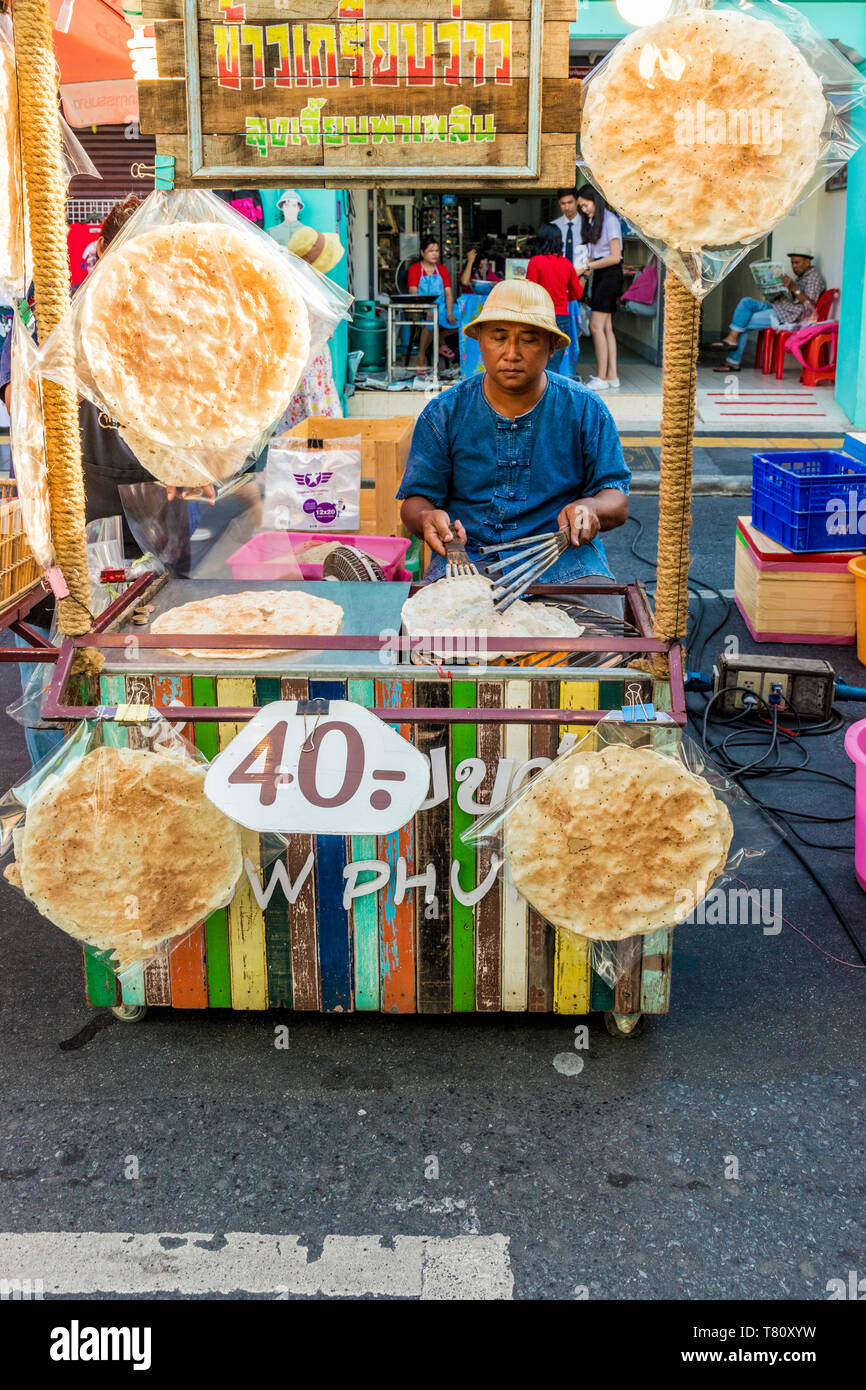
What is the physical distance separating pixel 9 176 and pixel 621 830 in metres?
1.89

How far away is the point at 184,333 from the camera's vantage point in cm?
238

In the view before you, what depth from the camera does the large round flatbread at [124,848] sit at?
267 cm

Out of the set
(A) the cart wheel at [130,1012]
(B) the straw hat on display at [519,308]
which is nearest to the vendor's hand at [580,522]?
(B) the straw hat on display at [519,308]

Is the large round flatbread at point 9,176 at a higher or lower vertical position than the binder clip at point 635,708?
higher

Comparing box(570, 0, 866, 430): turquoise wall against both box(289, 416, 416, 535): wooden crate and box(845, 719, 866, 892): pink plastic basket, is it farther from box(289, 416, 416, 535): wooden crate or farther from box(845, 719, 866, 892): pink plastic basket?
box(845, 719, 866, 892): pink plastic basket

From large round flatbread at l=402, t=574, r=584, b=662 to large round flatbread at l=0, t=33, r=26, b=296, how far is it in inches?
46.4

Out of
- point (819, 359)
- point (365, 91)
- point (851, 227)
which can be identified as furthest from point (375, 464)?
point (819, 359)

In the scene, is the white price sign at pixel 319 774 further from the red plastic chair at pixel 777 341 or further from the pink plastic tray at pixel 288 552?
the red plastic chair at pixel 777 341

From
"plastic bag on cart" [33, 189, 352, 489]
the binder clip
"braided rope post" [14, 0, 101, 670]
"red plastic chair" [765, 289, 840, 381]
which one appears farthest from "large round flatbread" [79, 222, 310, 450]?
"red plastic chair" [765, 289, 840, 381]

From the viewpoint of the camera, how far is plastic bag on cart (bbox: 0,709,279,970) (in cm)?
267

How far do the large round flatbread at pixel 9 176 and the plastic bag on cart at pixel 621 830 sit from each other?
1.59 meters

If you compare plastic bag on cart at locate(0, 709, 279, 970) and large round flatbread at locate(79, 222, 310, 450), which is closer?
large round flatbread at locate(79, 222, 310, 450)

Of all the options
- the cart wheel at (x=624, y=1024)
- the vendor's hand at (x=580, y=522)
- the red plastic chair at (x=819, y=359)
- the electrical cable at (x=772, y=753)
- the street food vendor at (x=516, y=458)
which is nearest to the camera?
the cart wheel at (x=624, y=1024)
